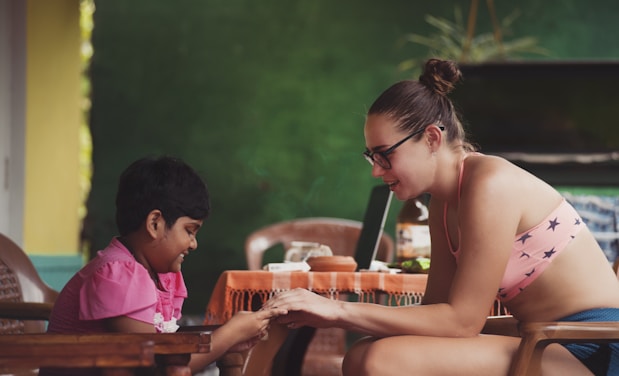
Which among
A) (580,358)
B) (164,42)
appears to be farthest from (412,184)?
(164,42)

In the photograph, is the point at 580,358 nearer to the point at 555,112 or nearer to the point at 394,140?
the point at 394,140

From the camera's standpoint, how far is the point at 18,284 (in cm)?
329

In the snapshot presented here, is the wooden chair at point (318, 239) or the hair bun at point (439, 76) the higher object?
the hair bun at point (439, 76)

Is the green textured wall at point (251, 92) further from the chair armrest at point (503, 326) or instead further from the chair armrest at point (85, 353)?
the chair armrest at point (85, 353)

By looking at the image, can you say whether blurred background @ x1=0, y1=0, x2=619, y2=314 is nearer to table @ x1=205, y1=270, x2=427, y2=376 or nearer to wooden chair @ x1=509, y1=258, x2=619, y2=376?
table @ x1=205, y1=270, x2=427, y2=376

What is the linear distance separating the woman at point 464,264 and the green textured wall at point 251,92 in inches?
147

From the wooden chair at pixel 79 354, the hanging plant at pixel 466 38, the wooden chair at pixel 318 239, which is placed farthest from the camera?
the hanging plant at pixel 466 38

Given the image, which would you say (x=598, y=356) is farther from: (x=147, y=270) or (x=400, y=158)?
(x=147, y=270)

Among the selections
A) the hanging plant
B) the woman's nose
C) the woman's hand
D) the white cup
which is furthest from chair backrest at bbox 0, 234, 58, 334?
the hanging plant

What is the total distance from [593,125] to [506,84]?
56 centimetres

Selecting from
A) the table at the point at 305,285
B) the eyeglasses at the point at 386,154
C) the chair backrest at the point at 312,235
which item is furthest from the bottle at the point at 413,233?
the chair backrest at the point at 312,235

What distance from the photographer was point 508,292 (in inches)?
93.1

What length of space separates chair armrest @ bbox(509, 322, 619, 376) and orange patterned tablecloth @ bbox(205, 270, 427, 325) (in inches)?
32.9

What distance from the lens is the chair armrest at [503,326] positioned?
2.59m
